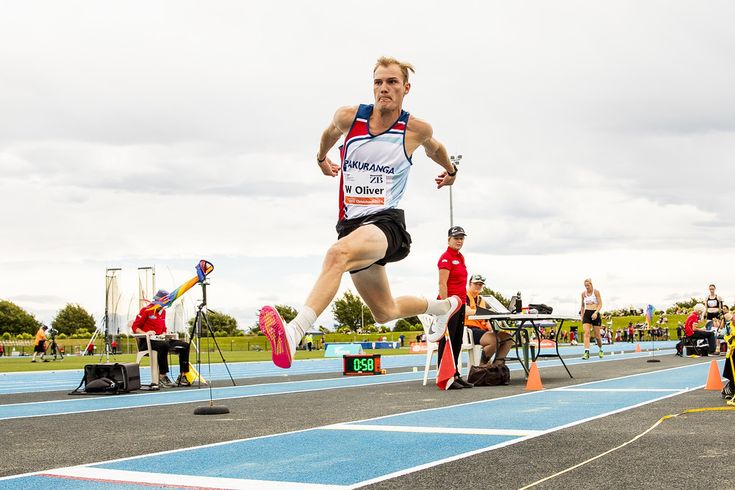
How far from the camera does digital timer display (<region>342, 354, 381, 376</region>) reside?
1645cm

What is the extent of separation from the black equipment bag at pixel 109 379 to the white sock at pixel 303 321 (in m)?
8.01

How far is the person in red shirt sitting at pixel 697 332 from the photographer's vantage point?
21344mm

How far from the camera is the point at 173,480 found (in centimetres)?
440

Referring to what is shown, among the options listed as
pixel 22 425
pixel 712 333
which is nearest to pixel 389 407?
pixel 22 425

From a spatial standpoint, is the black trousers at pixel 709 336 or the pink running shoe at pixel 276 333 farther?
the black trousers at pixel 709 336

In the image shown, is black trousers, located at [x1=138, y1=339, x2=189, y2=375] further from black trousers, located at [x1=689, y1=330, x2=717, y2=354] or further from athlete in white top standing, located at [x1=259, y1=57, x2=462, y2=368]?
black trousers, located at [x1=689, y1=330, x2=717, y2=354]

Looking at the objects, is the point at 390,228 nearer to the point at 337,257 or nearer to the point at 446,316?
the point at 337,257

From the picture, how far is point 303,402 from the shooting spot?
9547 mm

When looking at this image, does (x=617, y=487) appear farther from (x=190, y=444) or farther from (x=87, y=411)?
(x=87, y=411)

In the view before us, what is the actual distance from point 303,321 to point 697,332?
63.5 feet

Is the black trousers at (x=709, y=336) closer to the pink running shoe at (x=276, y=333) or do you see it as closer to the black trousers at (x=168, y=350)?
the black trousers at (x=168, y=350)

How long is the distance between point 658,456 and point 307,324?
7.39 ft

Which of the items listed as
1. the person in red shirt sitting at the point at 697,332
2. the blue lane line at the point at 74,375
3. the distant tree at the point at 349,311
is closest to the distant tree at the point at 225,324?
the distant tree at the point at 349,311

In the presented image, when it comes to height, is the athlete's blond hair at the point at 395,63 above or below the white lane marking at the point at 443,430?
above
